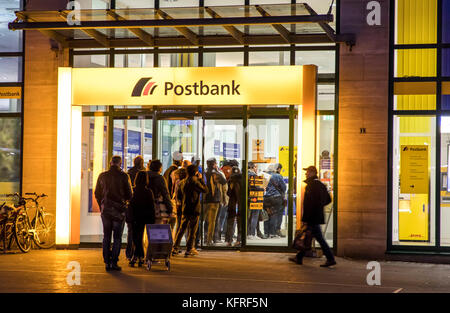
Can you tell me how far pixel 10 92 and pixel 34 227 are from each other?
3.08 m

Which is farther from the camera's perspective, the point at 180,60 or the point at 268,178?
the point at 180,60

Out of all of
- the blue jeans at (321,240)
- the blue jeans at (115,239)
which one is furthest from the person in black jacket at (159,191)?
the blue jeans at (321,240)

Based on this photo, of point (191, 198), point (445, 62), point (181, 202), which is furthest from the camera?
point (445, 62)

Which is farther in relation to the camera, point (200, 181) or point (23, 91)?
point (23, 91)

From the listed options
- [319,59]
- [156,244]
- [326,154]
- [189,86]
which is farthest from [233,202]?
[156,244]

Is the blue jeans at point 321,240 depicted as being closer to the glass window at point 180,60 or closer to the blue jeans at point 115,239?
the blue jeans at point 115,239

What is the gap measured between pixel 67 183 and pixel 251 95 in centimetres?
430

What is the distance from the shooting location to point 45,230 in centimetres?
1608

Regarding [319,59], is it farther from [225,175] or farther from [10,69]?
[10,69]

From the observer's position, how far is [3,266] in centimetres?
1275

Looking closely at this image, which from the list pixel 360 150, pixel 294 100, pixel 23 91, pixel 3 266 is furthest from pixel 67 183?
pixel 360 150

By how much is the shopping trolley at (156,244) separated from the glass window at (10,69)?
602 centimetres

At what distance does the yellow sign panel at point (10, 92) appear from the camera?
16.5 metres
